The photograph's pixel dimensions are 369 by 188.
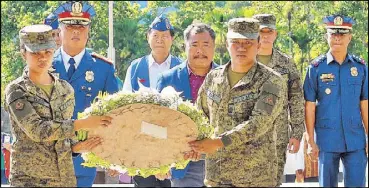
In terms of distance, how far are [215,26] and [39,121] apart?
2283 cm

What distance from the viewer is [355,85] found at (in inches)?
332

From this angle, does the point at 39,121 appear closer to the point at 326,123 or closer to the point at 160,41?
the point at 160,41

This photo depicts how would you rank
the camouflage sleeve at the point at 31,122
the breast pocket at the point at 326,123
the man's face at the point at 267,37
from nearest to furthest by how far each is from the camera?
the camouflage sleeve at the point at 31,122 → the man's face at the point at 267,37 → the breast pocket at the point at 326,123

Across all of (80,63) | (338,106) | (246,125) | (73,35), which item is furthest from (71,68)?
(338,106)

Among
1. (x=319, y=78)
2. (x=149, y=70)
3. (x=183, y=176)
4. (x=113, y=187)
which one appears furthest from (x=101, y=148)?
(x=113, y=187)

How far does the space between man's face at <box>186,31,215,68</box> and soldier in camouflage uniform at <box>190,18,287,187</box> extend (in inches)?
53.6

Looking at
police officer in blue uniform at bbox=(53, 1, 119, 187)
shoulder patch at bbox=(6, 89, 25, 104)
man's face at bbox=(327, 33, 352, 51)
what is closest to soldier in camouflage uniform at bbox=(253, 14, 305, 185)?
man's face at bbox=(327, 33, 352, 51)

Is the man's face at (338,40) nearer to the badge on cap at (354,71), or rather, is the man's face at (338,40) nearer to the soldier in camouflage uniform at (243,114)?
the badge on cap at (354,71)

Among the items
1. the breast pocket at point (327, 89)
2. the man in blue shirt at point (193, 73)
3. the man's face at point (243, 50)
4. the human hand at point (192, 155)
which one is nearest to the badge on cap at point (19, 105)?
the human hand at point (192, 155)

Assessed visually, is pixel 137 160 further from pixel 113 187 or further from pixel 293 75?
pixel 113 187

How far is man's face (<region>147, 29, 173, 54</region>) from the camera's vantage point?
8.21 m

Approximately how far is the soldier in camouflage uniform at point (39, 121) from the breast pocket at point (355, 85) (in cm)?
300

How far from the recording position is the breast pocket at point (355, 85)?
8.44 meters

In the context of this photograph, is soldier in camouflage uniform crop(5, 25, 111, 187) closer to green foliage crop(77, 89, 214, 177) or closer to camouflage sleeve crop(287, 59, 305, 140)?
green foliage crop(77, 89, 214, 177)
